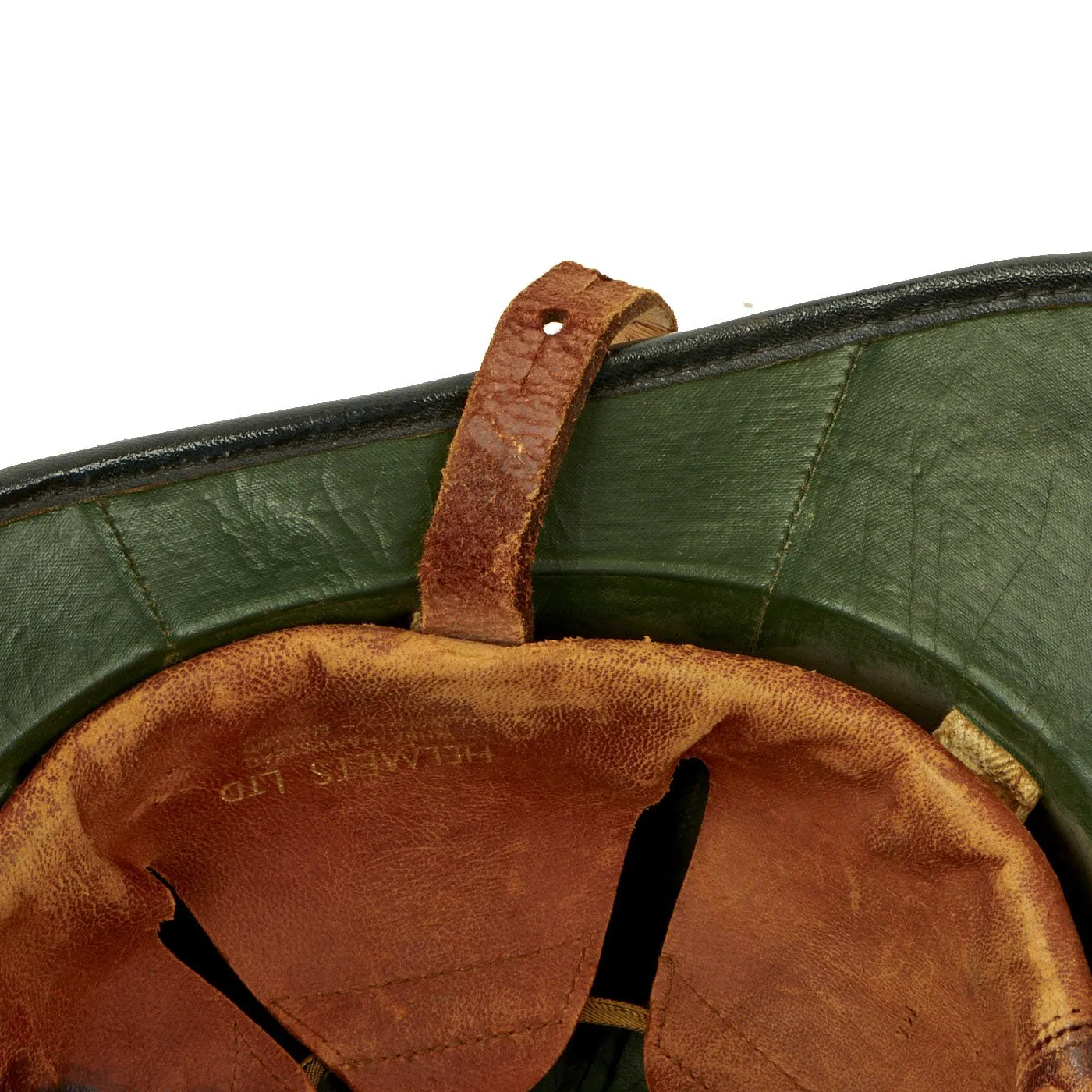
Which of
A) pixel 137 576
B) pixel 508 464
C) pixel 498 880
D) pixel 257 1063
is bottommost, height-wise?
pixel 257 1063

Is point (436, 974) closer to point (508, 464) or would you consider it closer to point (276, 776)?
point (276, 776)

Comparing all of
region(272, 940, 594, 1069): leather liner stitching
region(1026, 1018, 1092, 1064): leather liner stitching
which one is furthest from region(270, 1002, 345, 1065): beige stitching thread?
region(1026, 1018, 1092, 1064): leather liner stitching

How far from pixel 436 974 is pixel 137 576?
Answer: 52 cm

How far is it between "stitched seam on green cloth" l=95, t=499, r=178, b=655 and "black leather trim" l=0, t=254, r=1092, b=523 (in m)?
0.02

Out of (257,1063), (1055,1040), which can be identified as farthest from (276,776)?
(1055,1040)

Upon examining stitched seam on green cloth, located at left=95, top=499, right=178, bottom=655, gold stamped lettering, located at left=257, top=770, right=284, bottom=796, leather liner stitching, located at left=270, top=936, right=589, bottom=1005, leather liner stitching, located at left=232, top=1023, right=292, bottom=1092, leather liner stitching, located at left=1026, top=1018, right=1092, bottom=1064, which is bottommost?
leather liner stitching, located at left=232, top=1023, right=292, bottom=1092

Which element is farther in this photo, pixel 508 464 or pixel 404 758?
pixel 404 758

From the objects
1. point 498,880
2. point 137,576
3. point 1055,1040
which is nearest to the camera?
point 1055,1040

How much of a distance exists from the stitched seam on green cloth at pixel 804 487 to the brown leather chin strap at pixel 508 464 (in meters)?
0.21

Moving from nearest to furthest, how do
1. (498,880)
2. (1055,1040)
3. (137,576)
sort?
(1055,1040)
(137,576)
(498,880)

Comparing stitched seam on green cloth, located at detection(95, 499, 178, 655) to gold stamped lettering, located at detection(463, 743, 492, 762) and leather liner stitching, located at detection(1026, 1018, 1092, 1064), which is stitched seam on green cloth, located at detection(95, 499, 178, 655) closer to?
gold stamped lettering, located at detection(463, 743, 492, 762)

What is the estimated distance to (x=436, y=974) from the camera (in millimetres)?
1494

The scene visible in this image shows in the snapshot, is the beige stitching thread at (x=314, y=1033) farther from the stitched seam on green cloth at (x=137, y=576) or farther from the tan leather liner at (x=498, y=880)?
the stitched seam on green cloth at (x=137, y=576)

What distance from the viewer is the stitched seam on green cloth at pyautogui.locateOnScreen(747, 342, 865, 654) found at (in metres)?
1.25
